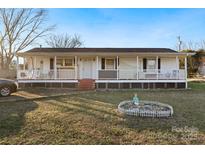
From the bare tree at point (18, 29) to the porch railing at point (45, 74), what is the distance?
14700 mm

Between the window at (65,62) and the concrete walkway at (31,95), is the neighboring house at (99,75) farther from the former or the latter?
the concrete walkway at (31,95)

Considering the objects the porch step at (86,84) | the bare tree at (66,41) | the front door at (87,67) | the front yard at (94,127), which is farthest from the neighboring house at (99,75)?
the bare tree at (66,41)

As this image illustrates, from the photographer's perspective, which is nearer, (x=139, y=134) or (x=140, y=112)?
(x=139, y=134)

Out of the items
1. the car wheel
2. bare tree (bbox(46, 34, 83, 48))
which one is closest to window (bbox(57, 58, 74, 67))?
the car wheel

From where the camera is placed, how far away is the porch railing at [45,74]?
48.3 ft

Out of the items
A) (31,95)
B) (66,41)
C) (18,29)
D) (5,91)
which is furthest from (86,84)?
(66,41)

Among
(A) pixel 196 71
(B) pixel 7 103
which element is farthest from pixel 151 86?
(A) pixel 196 71

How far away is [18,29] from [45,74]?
19785mm

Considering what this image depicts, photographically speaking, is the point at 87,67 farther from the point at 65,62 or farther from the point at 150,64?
the point at 150,64
